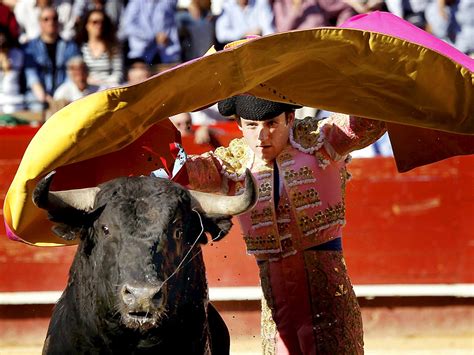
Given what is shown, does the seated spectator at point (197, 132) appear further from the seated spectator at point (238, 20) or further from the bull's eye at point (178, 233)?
the bull's eye at point (178, 233)

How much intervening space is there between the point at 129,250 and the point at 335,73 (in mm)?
1071

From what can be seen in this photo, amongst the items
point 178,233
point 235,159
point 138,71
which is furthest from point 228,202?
point 138,71

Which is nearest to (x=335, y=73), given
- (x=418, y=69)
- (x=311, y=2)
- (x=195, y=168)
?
(x=418, y=69)

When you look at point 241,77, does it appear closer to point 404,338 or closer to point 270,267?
point 270,267

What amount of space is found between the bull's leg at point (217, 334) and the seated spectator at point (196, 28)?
3.27 meters

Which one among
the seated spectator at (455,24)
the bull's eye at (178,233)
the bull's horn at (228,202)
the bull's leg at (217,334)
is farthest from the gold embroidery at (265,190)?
the seated spectator at (455,24)

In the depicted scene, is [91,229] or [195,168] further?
[195,168]

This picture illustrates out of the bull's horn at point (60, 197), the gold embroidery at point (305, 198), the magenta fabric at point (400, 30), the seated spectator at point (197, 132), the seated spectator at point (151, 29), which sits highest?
the magenta fabric at point (400, 30)

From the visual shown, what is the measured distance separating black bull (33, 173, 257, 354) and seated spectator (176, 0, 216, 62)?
3616 millimetres

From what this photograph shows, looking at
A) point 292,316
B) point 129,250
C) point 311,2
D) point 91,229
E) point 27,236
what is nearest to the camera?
point 129,250

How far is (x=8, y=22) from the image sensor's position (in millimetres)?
7590

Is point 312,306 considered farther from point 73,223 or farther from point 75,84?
point 75,84

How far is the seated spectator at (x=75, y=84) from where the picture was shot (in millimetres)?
7188

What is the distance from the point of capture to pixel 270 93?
4348 millimetres
